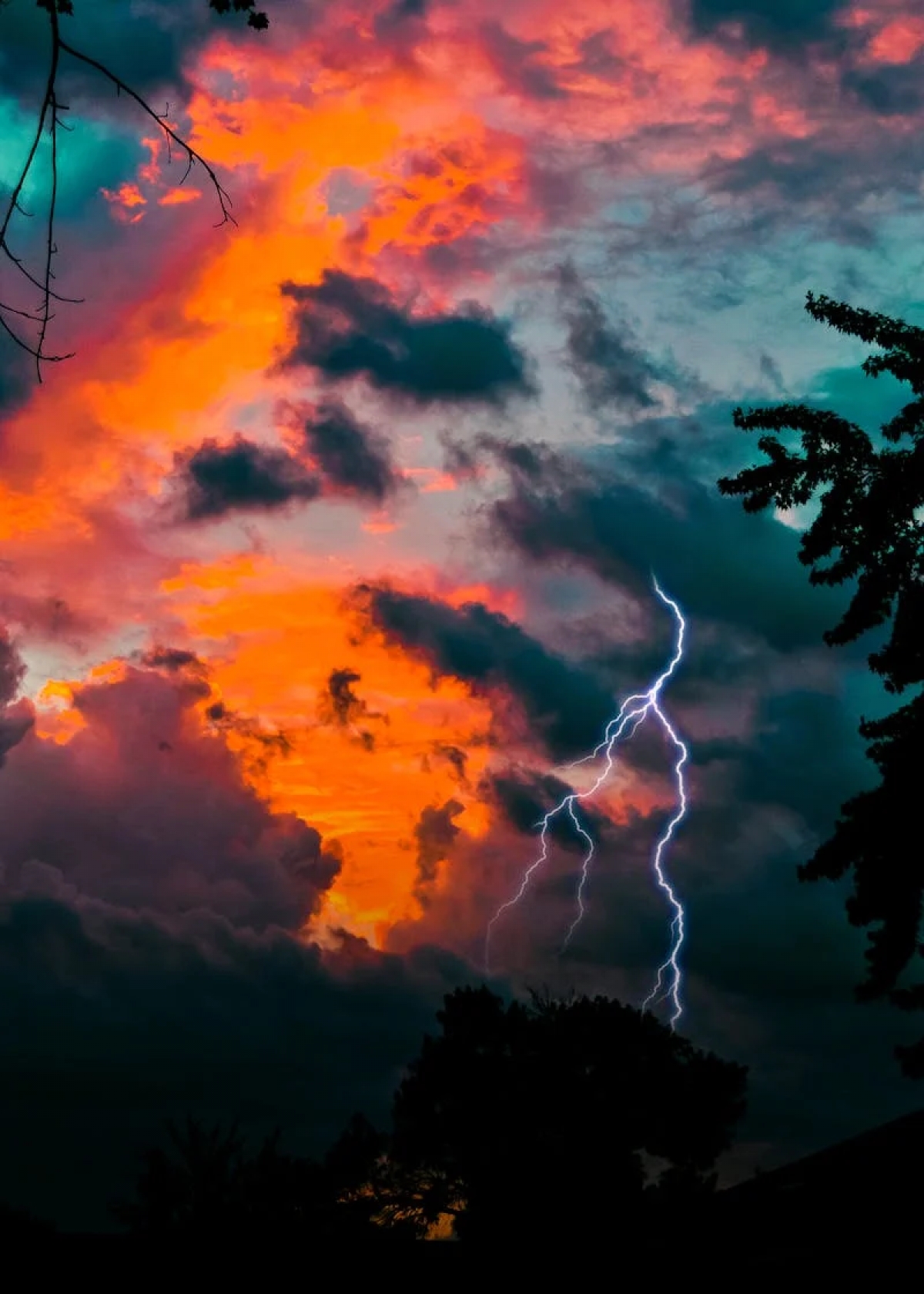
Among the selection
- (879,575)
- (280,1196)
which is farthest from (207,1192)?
(879,575)

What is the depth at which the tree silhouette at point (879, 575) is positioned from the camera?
17.6m

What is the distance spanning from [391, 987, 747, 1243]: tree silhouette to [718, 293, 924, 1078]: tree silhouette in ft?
82.5

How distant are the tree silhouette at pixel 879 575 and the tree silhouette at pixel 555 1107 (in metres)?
25.1

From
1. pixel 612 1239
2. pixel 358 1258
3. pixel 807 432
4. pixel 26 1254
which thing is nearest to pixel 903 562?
pixel 807 432

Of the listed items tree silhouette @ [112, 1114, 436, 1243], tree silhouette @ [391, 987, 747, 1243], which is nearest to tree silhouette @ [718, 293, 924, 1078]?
tree silhouette @ [112, 1114, 436, 1243]

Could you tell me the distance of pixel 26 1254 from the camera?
20.1 metres

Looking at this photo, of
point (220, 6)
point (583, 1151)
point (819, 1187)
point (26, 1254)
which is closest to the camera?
point (220, 6)

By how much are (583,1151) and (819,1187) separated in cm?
2823

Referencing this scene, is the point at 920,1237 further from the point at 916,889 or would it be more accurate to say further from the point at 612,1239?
the point at 612,1239

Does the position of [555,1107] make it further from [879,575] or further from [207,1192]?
[879,575]

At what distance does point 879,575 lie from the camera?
58.4 ft

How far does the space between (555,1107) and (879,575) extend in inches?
1303

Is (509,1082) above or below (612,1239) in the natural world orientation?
above

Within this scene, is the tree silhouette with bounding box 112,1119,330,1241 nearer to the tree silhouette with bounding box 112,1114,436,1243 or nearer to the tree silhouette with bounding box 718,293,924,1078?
the tree silhouette with bounding box 112,1114,436,1243
